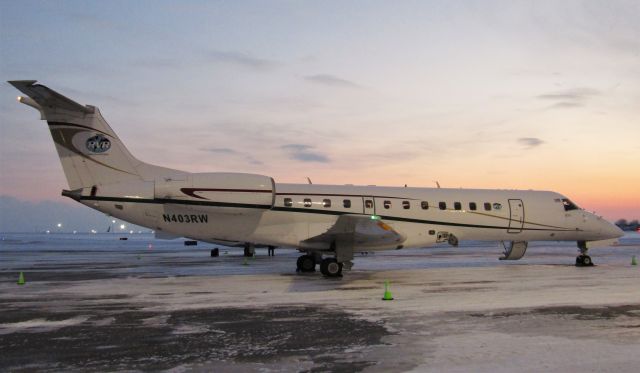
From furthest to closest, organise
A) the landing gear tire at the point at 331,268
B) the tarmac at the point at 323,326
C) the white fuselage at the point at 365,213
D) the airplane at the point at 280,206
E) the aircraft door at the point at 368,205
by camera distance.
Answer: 1. the aircraft door at the point at 368,205
2. the landing gear tire at the point at 331,268
3. the white fuselage at the point at 365,213
4. the airplane at the point at 280,206
5. the tarmac at the point at 323,326

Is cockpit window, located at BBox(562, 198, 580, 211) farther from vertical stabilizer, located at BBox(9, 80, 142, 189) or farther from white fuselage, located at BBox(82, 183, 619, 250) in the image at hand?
vertical stabilizer, located at BBox(9, 80, 142, 189)

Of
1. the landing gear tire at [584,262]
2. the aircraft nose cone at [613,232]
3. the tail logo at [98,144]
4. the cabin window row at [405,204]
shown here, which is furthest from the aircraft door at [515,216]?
the tail logo at [98,144]

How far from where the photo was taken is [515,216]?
19.4m

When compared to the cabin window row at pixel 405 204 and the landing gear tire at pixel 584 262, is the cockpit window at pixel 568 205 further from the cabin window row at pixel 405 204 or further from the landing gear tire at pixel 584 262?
the cabin window row at pixel 405 204

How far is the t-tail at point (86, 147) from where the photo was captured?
14.4m

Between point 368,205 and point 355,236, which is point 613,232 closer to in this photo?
point 368,205

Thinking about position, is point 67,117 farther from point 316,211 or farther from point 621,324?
point 621,324

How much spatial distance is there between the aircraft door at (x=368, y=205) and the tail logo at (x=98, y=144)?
25.8 feet

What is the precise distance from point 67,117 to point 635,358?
13.8 metres

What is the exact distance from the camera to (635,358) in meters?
6.12

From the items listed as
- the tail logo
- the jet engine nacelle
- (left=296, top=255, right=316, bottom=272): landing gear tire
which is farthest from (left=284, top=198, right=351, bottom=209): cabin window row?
the tail logo

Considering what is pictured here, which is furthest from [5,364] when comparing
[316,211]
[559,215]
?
[559,215]

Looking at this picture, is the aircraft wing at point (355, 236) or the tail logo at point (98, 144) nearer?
the tail logo at point (98, 144)

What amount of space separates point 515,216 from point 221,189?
10.5 m
